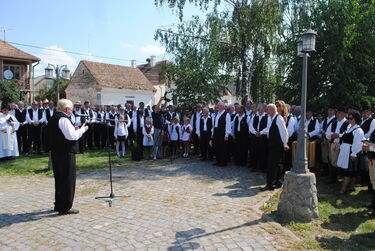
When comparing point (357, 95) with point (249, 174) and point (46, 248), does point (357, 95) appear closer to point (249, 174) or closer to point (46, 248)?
point (249, 174)

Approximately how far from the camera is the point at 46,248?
4293 mm

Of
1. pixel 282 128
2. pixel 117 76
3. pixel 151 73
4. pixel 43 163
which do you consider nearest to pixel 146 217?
pixel 282 128

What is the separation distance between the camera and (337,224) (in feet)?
18.0

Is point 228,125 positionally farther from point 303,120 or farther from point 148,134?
point 303,120

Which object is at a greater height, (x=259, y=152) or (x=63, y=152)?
(x=63, y=152)

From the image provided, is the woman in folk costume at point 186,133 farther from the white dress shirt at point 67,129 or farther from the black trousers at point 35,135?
the white dress shirt at point 67,129

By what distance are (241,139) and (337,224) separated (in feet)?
17.3

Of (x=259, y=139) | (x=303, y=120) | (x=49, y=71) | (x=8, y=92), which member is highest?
(x=49, y=71)

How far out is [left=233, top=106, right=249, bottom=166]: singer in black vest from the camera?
10453 mm

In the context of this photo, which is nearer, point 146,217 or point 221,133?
point 146,217

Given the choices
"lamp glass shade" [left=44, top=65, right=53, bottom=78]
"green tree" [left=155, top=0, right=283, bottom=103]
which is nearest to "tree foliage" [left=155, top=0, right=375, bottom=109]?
"green tree" [left=155, top=0, right=283, bottom=103]

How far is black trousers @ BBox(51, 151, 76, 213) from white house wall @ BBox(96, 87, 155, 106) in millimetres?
32455

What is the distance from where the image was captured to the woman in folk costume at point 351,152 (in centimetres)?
Answer: 688

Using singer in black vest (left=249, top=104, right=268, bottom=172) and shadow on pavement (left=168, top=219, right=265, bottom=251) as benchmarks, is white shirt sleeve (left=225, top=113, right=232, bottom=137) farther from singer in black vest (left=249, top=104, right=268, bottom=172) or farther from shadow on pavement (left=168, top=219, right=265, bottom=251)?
shadow on pavement (left=168, top=219, right=265, bottom=251)
